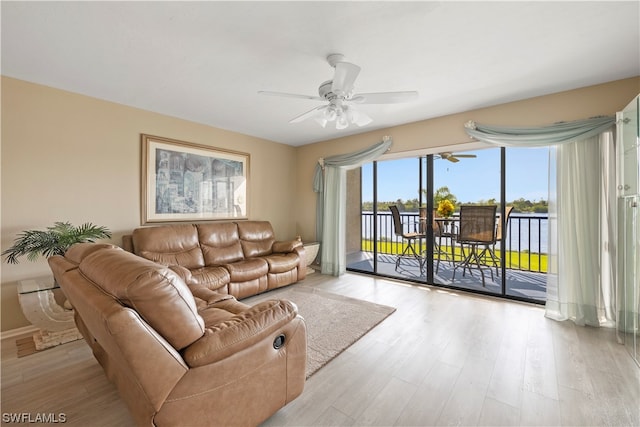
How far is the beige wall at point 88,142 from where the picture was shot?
2.46m

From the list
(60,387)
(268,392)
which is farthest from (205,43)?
(60,387)

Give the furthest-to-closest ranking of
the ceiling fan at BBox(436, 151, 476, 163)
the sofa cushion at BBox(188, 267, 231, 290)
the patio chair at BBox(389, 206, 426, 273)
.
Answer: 1. the patio chair at BBox(389, 206, 426, 273)
2. the ceiling fan at BBox(436, 151, 476, 163)
3. the sofa cushion at BBox(188, 267, 231, 290)

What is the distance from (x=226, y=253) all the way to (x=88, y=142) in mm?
2004

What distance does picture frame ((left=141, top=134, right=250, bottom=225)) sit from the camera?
3369 millimetres

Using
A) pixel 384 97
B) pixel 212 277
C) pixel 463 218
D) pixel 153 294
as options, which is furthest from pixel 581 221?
pixel 212 277

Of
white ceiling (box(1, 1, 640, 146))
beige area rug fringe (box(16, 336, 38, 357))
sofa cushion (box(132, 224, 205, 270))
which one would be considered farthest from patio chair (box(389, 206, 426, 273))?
beige area rug fringe (box(16, 336, 38, 357))

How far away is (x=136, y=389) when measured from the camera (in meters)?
1.13

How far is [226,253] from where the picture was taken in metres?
3.63

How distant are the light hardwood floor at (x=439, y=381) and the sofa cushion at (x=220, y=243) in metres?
1.51

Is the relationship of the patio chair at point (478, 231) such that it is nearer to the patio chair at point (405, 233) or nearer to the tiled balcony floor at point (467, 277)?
the tiled balcony floor at point (467, 277)

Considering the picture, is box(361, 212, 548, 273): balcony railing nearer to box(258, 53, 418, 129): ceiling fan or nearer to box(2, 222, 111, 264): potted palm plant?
box(258, 53, 418, 129): ceiling fan

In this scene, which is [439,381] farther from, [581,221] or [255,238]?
[255,238]

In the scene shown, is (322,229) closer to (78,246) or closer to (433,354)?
(433,354)

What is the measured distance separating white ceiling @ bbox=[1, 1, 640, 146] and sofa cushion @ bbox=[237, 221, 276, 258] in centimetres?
190
